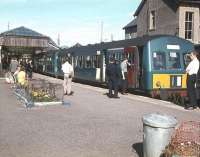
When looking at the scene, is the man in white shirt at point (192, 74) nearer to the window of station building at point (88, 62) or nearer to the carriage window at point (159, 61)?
the carriage window at point (159, 61)

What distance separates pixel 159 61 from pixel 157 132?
14676mm

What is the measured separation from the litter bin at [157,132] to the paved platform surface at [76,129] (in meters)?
1.05

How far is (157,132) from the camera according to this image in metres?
7.39

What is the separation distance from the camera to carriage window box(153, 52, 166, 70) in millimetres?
21656

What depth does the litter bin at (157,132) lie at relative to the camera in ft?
24.2

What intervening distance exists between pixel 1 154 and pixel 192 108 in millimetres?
9020

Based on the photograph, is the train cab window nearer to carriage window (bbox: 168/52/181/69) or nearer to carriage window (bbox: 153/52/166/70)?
carriage window (bbox: 168/52/181/69)

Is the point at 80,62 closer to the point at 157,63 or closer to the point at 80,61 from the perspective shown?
the point at 80,61

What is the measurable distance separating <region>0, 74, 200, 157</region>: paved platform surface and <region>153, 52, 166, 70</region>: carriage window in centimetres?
403

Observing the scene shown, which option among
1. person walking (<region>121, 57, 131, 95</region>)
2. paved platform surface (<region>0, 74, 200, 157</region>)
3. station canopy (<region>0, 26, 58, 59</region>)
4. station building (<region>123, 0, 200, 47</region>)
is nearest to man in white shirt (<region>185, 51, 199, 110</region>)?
paved platform surface (<region>0, 74, 200, 157</region>)

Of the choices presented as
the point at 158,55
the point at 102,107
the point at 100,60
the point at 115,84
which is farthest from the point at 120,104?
the point at 100,60

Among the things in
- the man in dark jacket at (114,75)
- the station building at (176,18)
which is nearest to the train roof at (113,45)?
the man in dark jacket at (114,75)

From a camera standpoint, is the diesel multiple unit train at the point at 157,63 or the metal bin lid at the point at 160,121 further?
the diesel multiple unit train at the point at 157,63

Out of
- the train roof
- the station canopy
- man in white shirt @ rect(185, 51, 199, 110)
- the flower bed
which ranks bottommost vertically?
the flower bed
